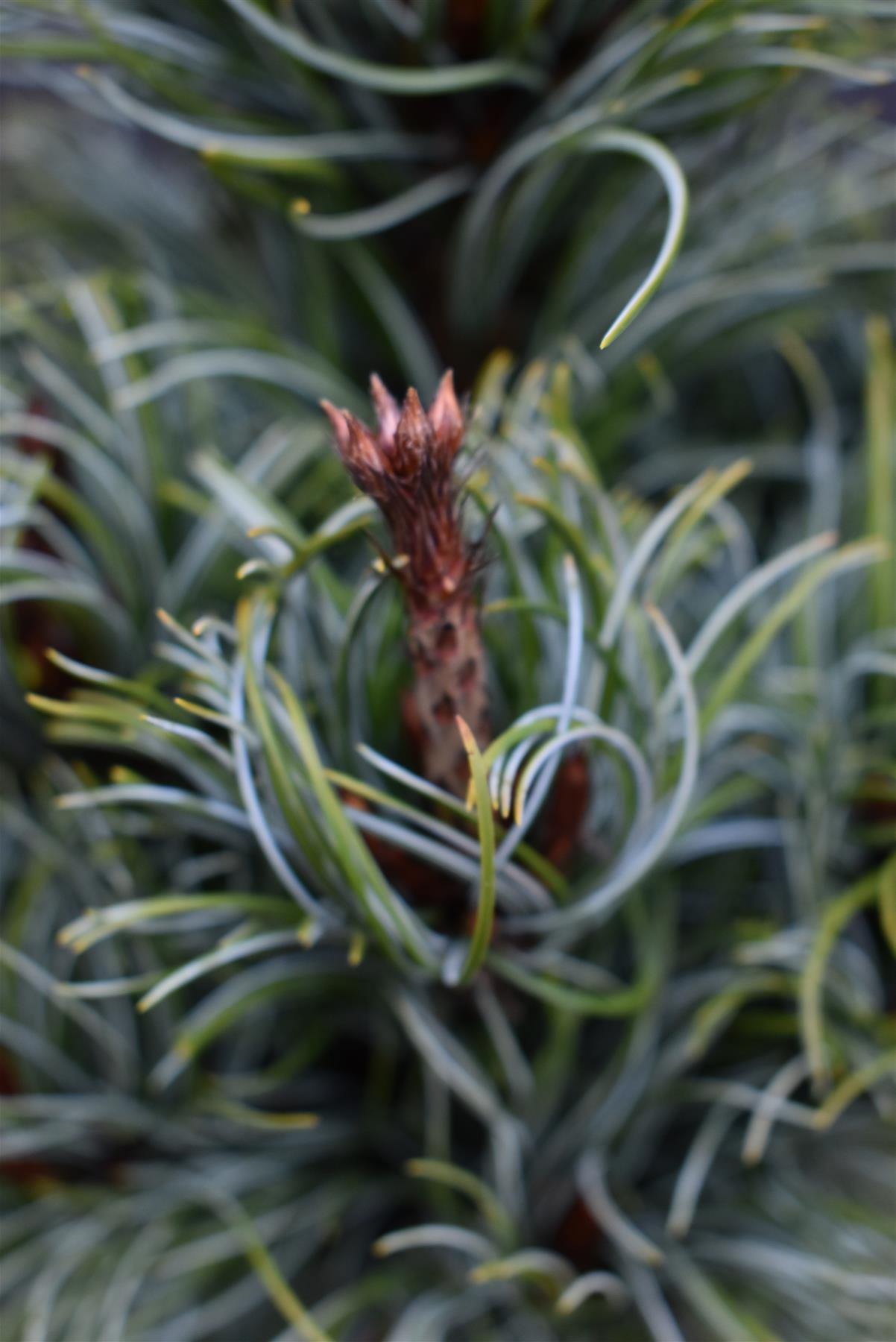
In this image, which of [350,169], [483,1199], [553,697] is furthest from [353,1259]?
[350,169]

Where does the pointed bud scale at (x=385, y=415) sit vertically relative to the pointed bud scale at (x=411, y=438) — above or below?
above
